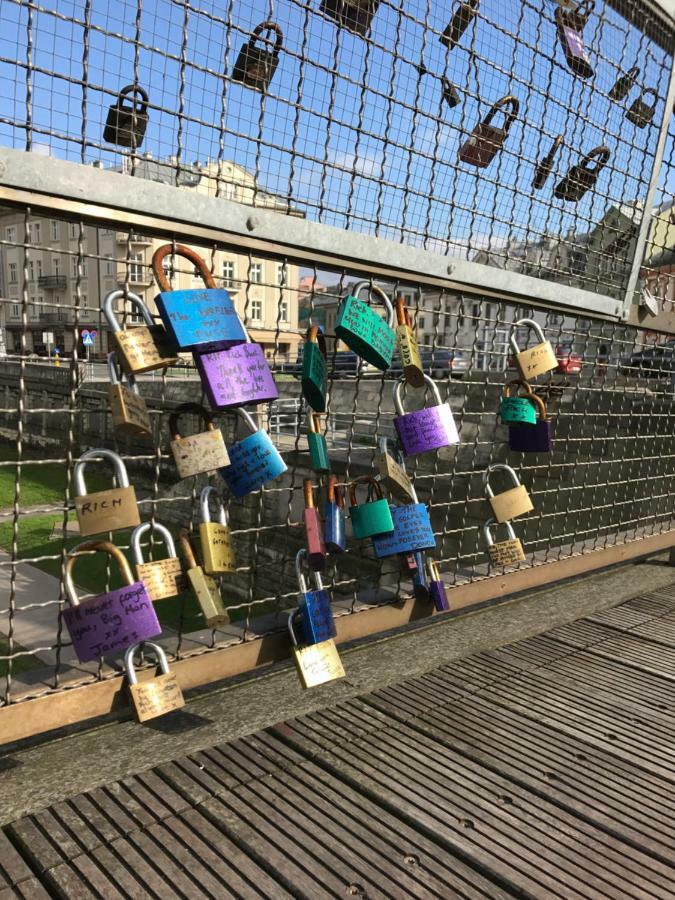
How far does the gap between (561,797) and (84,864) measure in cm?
135

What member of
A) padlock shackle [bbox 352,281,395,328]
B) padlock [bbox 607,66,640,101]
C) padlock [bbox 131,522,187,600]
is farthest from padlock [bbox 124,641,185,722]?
padlock [bbox 607,66,640,101]

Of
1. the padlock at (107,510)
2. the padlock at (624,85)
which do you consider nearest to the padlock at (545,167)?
the padlock at (624,85)

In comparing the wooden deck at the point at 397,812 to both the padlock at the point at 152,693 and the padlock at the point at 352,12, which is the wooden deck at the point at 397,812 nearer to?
the padlock at the point at 152,693

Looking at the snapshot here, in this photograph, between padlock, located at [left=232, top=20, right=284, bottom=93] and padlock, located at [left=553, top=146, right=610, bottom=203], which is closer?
padlock, located at [left=232, top=20, right=284, bottom=93]

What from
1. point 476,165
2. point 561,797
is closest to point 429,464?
point 476,165

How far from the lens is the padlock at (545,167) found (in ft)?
10.1

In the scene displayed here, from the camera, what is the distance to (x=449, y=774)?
7.23 ft

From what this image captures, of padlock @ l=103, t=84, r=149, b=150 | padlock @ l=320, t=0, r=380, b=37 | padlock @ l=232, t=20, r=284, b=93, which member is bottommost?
padlock @ l=103, t=84, r=149, b=150

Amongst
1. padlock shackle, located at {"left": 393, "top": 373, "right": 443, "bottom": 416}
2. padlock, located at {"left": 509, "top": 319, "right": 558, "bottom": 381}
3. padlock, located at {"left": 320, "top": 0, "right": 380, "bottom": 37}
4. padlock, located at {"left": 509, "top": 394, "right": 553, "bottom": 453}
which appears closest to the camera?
padlock, located at {"left": 320, "top": 0, "right": 380, "bottom": 37}

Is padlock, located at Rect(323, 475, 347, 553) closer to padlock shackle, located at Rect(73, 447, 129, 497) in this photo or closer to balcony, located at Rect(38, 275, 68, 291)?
padlock shackle, located at Rect(73, 447, 129, 497)

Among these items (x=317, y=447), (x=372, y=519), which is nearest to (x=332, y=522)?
(x=372, y=519)

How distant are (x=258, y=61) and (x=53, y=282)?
0.91 m

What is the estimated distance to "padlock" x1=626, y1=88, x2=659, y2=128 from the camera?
132 inches

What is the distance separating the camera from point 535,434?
10.4ft
